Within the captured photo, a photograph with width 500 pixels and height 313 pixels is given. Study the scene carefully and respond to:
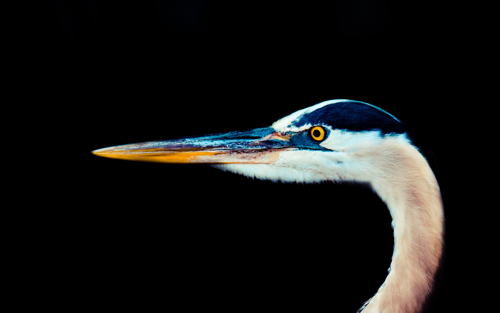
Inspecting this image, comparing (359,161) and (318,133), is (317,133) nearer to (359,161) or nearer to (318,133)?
(318,133)

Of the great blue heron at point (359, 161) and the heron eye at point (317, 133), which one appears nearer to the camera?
the great blue heron at point (359, 161)

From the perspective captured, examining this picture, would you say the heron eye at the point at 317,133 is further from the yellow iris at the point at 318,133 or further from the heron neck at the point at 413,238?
the heron neck at the point at 413,238

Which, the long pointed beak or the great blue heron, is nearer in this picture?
the great blue heron

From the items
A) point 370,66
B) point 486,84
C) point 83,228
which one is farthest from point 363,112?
point 83,228

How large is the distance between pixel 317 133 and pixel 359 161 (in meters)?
0.12

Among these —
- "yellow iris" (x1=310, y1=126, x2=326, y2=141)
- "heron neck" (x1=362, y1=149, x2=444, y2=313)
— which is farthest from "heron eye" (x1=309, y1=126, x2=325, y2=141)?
"heron neck" (x1=362, y1=149, x2=444, y2=313)

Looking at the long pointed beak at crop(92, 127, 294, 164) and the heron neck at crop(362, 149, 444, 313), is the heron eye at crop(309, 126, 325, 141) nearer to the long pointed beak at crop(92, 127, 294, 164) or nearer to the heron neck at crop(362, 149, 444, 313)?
the long pointed beak at crop(92, 127, 294, 164)

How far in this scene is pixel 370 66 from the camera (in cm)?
98

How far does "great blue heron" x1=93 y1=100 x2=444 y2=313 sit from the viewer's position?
1.45ft

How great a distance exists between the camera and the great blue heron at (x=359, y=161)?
17.4 inches

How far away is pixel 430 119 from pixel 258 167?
0.84 m

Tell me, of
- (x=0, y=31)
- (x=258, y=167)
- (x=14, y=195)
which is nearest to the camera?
(x=258, y=167)

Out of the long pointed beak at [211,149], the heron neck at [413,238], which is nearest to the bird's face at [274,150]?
the long pointed beak at [211,149]

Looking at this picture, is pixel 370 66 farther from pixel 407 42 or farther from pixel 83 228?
pixel 83 228
